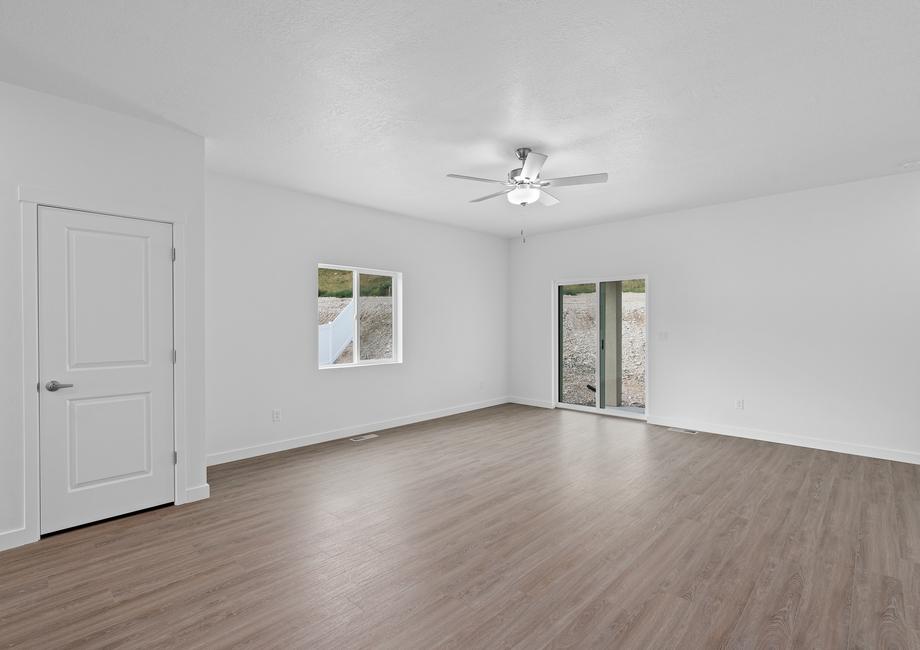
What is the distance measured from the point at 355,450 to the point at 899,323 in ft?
18.2

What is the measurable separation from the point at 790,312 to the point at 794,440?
4.61 feet

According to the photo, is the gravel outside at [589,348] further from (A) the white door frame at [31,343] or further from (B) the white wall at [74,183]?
(A) the white door frame at [31,343]

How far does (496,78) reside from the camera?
2.64 meters

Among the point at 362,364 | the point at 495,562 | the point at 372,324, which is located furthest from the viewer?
the point at 372,324

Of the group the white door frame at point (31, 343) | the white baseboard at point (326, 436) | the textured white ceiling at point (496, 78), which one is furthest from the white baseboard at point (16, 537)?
the textured white ceiling at point (496, 78)

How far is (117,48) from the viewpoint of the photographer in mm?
2363

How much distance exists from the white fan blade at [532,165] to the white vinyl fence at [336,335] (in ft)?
9.08

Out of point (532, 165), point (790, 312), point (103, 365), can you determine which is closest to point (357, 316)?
point (103, 365)

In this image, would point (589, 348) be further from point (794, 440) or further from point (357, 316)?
point (357, 316)

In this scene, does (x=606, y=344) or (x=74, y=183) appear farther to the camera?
(x=606, y=344)

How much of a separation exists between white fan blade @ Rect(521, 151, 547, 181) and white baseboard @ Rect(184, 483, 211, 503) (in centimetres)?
352

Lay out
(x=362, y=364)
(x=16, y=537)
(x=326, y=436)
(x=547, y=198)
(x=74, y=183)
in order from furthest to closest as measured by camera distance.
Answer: (x=362, y=364)
(x=326, y=436)
(x=547, y=198)
(x=74, y=183)
(x=16, y=537)

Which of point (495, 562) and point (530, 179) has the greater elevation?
point (530, 179)

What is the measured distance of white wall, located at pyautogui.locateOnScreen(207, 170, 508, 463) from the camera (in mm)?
4402
